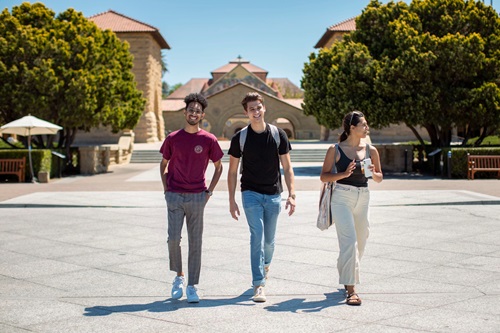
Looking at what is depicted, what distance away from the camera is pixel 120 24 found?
54875 millimetres

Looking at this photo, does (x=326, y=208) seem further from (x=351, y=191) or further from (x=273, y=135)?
(x=273, y=135)

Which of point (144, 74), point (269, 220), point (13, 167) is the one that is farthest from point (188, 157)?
point (144, 74)

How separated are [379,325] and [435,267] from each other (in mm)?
2760

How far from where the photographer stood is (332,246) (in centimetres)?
954

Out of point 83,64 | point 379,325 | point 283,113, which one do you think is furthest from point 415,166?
point 283,113

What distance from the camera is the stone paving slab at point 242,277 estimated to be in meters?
5.51

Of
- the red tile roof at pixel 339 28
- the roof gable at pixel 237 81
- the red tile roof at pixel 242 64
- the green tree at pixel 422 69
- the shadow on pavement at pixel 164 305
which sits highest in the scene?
the red tile roof at pixel 242 64

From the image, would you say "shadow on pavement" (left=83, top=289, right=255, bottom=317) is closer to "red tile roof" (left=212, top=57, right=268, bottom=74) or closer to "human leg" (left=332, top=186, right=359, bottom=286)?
"human leg" (left=332, top=186, right=359, bottom=286)

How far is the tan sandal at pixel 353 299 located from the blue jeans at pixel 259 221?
2.63 feet

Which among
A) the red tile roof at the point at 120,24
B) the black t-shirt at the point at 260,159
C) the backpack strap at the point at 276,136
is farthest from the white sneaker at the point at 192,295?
the red tile roof at the point at 120,24

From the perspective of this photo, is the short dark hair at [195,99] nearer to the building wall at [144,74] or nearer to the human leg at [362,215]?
the human leg at [362,215]

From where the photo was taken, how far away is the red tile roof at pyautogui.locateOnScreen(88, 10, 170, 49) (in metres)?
54.0

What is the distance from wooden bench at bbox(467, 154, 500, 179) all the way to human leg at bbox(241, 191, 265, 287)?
59.7 feet

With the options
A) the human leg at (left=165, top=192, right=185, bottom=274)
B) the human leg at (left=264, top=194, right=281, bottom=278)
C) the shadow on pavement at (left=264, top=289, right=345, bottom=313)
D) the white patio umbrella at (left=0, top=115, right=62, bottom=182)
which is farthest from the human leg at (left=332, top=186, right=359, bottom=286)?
the white patio umbrella at (left=0, top=115, right=62, bottom=182)
